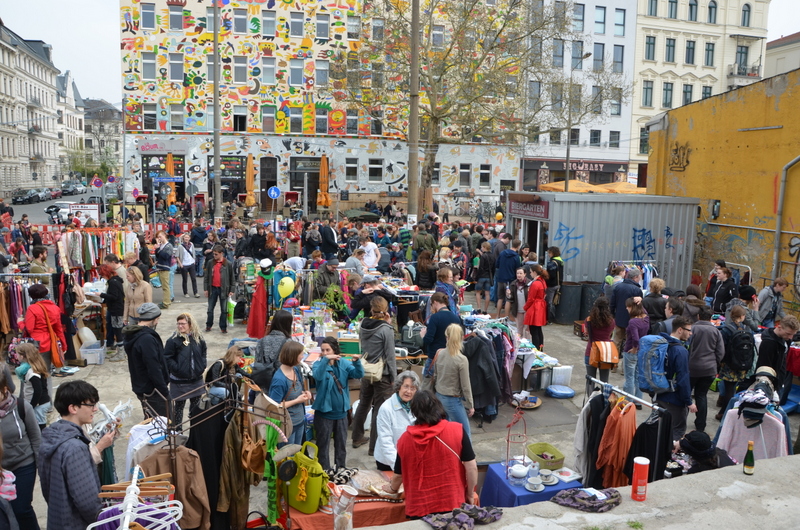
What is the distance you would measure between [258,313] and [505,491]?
22.1 feet

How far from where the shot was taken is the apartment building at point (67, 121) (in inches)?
3233

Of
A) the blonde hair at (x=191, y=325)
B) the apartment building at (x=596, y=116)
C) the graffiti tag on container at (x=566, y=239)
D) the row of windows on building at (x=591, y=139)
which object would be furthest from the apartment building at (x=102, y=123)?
the blonde hair at (x=191, y=325)

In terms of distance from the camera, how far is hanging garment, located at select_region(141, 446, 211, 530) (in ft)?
14.9

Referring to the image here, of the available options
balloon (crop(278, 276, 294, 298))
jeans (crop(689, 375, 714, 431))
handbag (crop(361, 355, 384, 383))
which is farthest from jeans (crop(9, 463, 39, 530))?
jeans (crop(689, 375, 714, 431))

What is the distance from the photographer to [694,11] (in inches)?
1677

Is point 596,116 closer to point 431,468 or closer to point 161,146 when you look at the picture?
point 161,146

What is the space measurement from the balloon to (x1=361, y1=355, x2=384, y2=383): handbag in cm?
412

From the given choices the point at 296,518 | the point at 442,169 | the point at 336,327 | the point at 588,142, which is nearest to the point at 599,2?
the point at 588,142

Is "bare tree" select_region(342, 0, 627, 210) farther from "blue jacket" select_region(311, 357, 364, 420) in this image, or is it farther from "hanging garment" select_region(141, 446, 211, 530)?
"hanging garment" select_region(141, 446, 211, 530)

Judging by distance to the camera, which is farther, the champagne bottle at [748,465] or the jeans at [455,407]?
the jeans at [455,407]

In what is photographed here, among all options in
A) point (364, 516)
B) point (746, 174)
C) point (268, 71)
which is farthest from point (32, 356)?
point (268, 71)

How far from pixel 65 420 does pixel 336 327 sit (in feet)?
18.4

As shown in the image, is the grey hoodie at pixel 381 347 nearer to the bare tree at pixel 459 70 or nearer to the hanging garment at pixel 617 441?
the hanging garment at pixel 617 441

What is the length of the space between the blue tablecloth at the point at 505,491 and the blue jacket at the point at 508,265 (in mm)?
7593
